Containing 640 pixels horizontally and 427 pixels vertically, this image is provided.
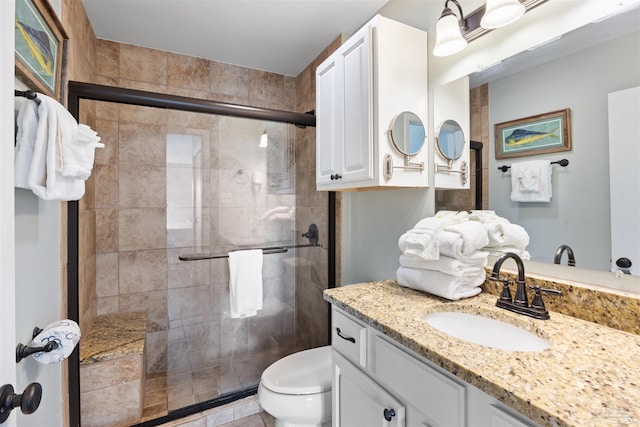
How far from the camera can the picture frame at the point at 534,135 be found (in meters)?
1.03

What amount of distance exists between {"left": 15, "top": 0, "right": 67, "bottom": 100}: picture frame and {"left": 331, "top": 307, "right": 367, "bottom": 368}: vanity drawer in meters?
1.37

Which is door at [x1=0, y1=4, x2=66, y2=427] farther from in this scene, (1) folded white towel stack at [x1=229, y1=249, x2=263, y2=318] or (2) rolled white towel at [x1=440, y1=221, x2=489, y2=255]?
(2) rolled white towel at [x1=440, y1=221, x2=489, y2=255]

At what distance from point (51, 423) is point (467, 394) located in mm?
1580

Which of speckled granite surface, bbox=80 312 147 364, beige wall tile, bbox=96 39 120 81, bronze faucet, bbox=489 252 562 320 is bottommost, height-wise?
speckled granite surface, bbox=80 312 147 364

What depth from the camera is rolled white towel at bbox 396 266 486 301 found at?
112 cm

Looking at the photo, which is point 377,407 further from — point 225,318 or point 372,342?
point 225,318

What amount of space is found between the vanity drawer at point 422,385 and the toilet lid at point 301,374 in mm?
592

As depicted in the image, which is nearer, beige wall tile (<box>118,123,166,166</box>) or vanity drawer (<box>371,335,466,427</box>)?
vanity drawer (<box>371,335,466,427</box>)

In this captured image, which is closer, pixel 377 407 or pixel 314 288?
pixel 377 407

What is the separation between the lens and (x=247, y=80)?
2.59 metres

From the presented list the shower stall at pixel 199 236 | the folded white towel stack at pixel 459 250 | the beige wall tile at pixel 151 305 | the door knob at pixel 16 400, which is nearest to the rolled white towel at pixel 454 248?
the folded white towel stack at pixel 459 250

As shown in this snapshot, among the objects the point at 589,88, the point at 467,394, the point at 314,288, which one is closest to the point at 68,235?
the point at 314,288

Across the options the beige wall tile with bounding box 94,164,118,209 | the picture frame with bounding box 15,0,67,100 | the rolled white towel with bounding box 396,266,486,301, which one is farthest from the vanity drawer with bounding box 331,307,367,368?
A: the beige wall tile with bounding box 94,164,118,209

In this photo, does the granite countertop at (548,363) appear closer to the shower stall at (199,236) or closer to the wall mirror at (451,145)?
the wall mirror at (451,145)
